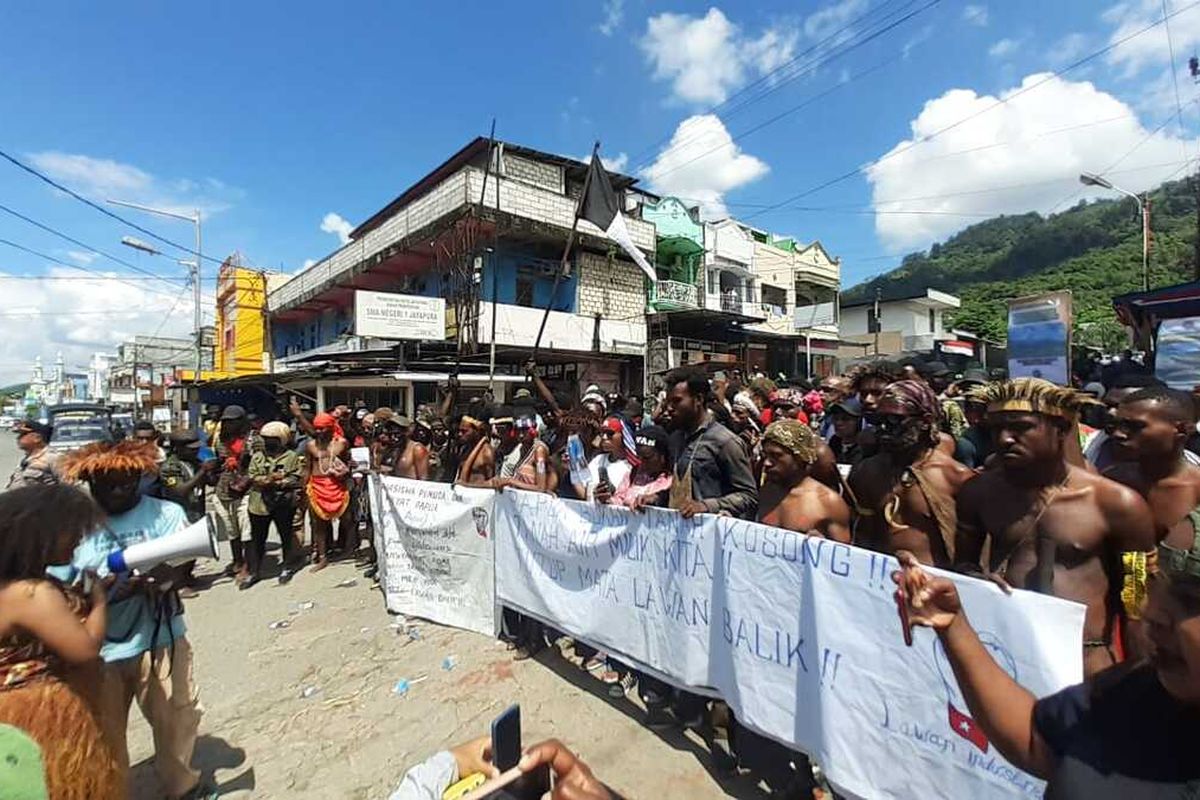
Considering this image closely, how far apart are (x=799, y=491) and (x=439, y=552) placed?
10.8ft

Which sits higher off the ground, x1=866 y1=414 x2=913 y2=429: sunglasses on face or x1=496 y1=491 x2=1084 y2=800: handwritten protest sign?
x1=866 y1=414 x2=913 y2=429: sunglasses on face

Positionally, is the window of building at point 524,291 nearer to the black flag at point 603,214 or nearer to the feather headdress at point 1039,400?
the black flag at point 603,214

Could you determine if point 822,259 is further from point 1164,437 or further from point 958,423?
point 1164,437

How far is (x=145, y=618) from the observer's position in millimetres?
2684

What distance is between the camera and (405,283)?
21.8m

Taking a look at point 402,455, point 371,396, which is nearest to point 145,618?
point 402,455

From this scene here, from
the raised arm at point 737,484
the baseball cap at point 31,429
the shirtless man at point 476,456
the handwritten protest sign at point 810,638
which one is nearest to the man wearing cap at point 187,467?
the baseball cap at point 31,429

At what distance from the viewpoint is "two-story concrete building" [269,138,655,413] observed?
16.1 metres

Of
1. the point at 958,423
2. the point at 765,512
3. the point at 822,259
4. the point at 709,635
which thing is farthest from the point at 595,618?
the point at 822,259

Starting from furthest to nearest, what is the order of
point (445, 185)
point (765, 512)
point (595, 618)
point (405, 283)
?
point (405, 283) < point (445, 185) < point (595, 618) < point (765, 512)

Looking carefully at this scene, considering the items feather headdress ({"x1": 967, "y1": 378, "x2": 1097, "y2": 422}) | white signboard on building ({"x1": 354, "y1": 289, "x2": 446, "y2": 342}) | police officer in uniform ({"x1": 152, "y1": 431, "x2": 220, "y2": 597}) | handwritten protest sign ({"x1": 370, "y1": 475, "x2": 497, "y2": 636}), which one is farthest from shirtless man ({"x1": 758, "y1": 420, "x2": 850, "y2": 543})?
white signboard on building ({"x1": 354, "y1": 289, "x2": 446, "y2": 342})

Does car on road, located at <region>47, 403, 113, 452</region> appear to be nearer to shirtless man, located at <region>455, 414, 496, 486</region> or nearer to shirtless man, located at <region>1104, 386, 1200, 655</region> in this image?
shirtless man, located at <region>455, 414, 496, 486</region>

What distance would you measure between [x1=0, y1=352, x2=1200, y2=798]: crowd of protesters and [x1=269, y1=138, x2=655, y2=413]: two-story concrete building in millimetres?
11253

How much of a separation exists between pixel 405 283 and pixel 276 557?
16308mm
